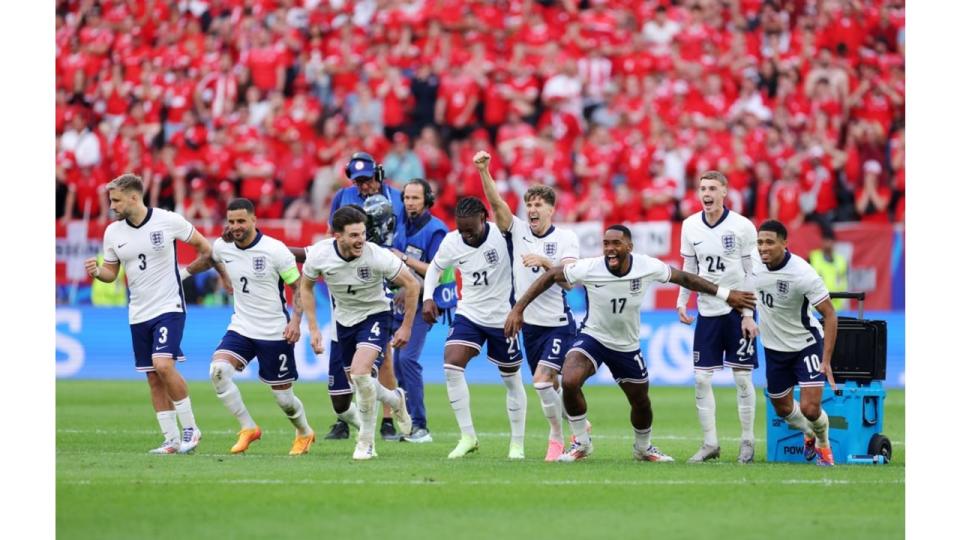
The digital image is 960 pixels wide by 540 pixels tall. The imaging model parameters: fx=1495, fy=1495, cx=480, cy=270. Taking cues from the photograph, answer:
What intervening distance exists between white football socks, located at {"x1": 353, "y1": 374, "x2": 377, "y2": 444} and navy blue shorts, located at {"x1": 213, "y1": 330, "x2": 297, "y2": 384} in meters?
1.01

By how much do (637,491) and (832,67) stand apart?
1853 cm

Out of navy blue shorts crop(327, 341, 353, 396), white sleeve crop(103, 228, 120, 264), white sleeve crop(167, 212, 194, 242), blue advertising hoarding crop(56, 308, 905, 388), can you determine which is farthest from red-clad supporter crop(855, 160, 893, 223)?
white sleeve crop(103, 228, 120, 264)

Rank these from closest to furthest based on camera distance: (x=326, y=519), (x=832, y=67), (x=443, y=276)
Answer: (x=326, y=519) < (x=443, y=276) < (x=832, y=67)

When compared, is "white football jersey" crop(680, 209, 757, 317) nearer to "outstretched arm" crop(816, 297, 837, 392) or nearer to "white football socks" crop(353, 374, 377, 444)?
"outstretched arm" crop(816, 297, 837, 392)

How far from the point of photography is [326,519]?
9164 mm

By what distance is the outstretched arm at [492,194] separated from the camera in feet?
40.9

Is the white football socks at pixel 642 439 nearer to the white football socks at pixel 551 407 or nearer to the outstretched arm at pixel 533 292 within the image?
the white football socks at pixel 551 407

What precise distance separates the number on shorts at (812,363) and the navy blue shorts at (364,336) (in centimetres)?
359

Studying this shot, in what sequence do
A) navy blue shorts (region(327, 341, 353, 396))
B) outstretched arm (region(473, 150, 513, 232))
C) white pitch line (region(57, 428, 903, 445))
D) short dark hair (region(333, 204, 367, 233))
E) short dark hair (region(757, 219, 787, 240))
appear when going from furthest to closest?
white pitch line (region(57, 428, 903, 445)) < navy blue shorts (region(327, 341, 353, 396)) < short dark hair (region(333, 204, 367, 233)) < outstretched arm (region(473, 150, 513, 232)) < short dark hair (region(757, 219, 787, 240))

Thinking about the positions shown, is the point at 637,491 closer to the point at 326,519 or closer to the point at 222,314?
the point at 326,519

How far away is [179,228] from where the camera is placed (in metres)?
13.4

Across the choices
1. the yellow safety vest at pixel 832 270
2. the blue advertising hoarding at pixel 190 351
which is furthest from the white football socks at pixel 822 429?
the yellow safety vest at pixel 832 270

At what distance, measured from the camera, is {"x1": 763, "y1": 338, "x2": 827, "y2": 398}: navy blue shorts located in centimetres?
1241
